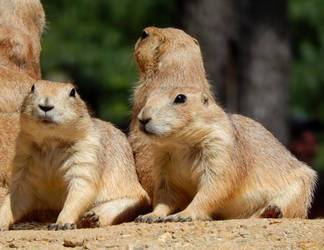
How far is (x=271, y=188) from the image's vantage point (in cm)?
863

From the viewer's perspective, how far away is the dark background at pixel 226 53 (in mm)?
17719

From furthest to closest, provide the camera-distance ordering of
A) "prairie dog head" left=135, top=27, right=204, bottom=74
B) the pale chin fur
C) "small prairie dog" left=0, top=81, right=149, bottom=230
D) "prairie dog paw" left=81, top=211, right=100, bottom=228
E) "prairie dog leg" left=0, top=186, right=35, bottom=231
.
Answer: "prairie dog head" left=135, top=27, right=204, bottom=74, "prairie dog leg" left=0, top=186, right=35, bottom=231, "prairie dog paw" left=81, top=211, right=100, bottom=228, "small prairie dog" left=0, top=81, right=149, bottom=230, the pale chin fur

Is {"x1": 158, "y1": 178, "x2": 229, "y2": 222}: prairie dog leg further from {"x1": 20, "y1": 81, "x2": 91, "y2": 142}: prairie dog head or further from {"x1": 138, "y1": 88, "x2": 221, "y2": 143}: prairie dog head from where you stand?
{"x1": 20, "y1": 81, "x2": 91, "y2": 142}: prairie dog head

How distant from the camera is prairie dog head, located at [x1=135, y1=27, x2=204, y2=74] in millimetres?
10273

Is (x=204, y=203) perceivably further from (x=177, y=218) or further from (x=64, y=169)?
(x=64, y=169)

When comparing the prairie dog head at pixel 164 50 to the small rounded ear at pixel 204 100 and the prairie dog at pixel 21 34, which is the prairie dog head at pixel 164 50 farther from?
the prairie dog at pixel 21 34

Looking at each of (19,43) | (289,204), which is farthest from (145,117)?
(19,43)

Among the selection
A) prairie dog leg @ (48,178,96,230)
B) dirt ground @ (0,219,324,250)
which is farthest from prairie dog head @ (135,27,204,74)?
dirt ground @ (0,219,324,250)

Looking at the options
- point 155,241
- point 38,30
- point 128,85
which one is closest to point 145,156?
point 155,241

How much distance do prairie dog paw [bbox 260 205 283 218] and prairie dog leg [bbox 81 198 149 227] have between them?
1.33 metres

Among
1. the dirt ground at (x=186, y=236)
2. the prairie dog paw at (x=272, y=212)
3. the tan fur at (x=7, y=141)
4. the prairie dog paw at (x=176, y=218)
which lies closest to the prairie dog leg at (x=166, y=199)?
the prairie dog paw at (x=176, y=218)

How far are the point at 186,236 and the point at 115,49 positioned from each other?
16.0 metres

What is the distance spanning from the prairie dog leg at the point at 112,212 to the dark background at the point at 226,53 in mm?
8500

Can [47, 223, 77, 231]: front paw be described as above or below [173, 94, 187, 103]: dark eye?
below
